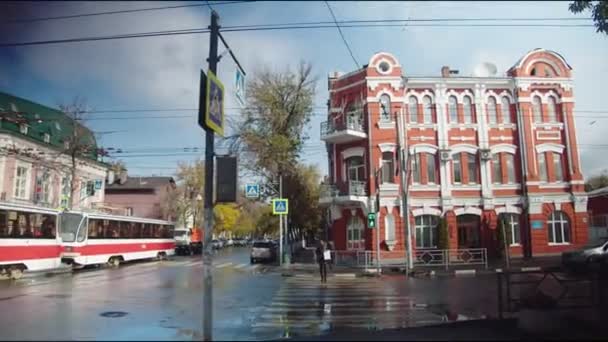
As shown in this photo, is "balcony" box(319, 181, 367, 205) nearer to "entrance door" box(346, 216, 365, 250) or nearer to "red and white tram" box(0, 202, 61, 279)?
"entrance door" box(346, 216, 365, 250)

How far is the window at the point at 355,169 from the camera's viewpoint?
30109 millimetres

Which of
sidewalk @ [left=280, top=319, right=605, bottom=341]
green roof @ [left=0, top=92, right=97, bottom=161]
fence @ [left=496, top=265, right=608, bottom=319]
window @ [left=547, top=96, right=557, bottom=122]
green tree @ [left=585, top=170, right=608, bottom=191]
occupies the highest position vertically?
window @ [left=547, top=96, right=557, bottom=122]

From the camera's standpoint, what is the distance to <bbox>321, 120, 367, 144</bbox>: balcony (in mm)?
29272

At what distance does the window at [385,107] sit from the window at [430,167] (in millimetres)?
3853

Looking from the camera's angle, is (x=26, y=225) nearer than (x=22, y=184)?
Yes

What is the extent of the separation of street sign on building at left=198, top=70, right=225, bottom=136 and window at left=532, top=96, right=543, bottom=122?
90.2 ft

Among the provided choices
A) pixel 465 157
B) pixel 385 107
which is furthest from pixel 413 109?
pixel 465 157

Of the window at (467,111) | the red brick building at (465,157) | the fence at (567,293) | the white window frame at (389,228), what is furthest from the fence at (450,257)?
the fence at (567,293)

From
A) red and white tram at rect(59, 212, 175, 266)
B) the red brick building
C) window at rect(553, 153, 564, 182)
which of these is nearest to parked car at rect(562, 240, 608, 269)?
the red brick building

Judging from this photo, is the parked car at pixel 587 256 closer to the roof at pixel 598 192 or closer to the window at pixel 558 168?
the roof at pixel 598 192

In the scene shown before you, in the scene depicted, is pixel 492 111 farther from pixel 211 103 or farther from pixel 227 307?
pixel 211 103

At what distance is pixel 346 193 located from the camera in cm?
2934

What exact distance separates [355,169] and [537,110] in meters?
13.2

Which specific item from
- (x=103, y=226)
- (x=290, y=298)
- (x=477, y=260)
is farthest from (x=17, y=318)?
(x=477, y=260)
